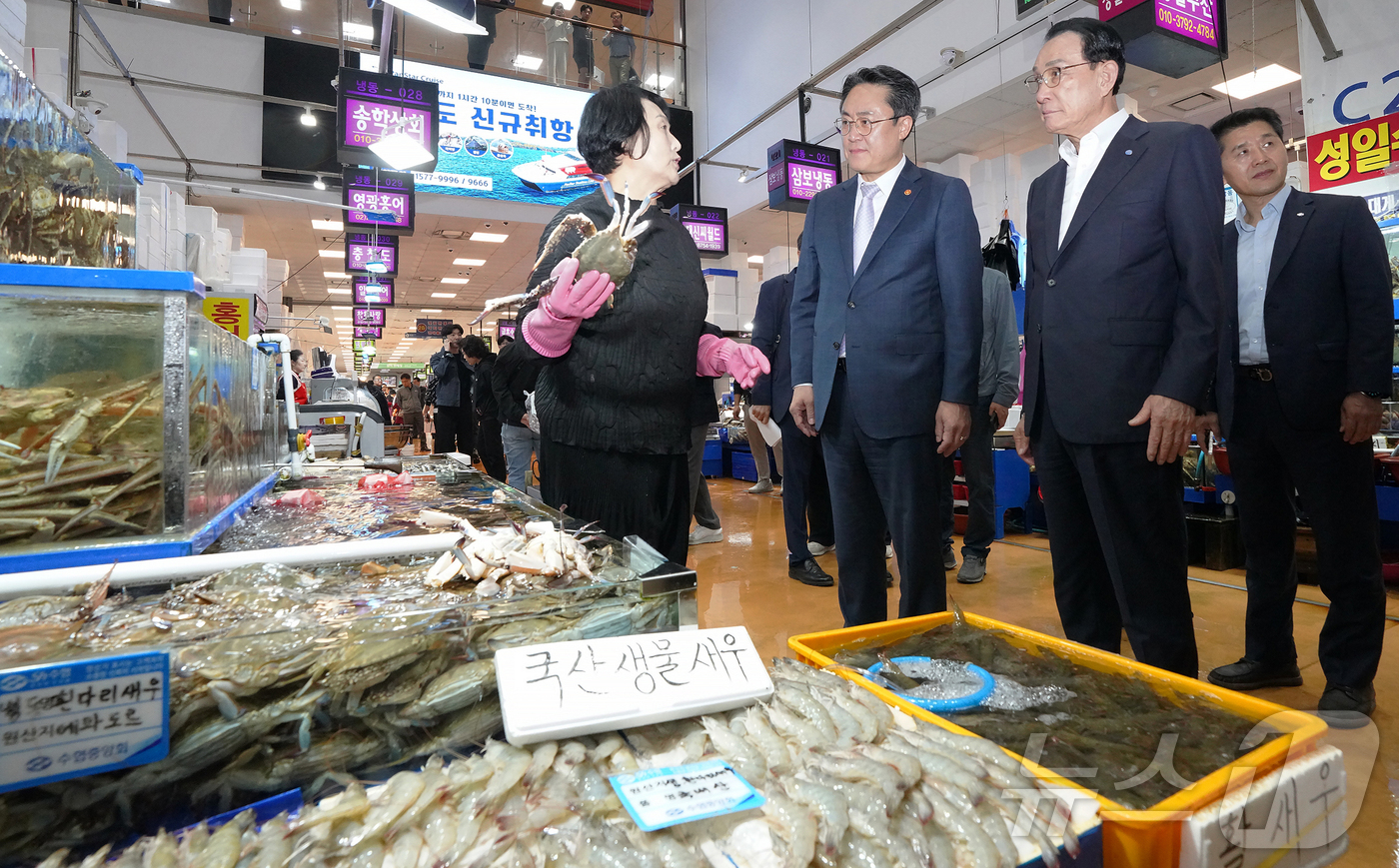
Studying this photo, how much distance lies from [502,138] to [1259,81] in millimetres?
8686

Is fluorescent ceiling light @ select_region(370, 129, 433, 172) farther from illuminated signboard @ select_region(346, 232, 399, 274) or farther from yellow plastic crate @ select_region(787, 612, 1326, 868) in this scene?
yellow plastic crate @ select_region(787, 612, 1326, 868)

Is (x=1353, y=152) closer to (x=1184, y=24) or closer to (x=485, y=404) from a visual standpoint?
(x=1184, y=24)

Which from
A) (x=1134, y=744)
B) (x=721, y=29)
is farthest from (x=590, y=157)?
(x=721, y=29)

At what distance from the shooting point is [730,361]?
1.50m

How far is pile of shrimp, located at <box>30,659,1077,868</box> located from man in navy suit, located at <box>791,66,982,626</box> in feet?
3.43

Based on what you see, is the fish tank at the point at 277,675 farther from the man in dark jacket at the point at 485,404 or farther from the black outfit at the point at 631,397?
the man in dark jacket at the point at 485,404

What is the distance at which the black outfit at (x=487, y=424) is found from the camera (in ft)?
21.2

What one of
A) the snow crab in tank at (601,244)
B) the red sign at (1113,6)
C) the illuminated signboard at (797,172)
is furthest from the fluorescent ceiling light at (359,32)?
the snow crab in tank at (601,244)

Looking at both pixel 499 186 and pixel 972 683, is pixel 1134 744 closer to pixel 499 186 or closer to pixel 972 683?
pixel 972 683

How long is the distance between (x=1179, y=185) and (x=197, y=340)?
6.15 ft

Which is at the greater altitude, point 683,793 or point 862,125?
point 862,125

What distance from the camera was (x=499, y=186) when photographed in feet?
32.0

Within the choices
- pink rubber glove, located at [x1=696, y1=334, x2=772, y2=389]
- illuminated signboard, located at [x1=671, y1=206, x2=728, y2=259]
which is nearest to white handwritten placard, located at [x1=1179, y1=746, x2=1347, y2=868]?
pink rubber glove, located at [x1=696, y1=334, x2=772, y2=389]

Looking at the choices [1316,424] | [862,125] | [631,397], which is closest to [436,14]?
[862,125]
